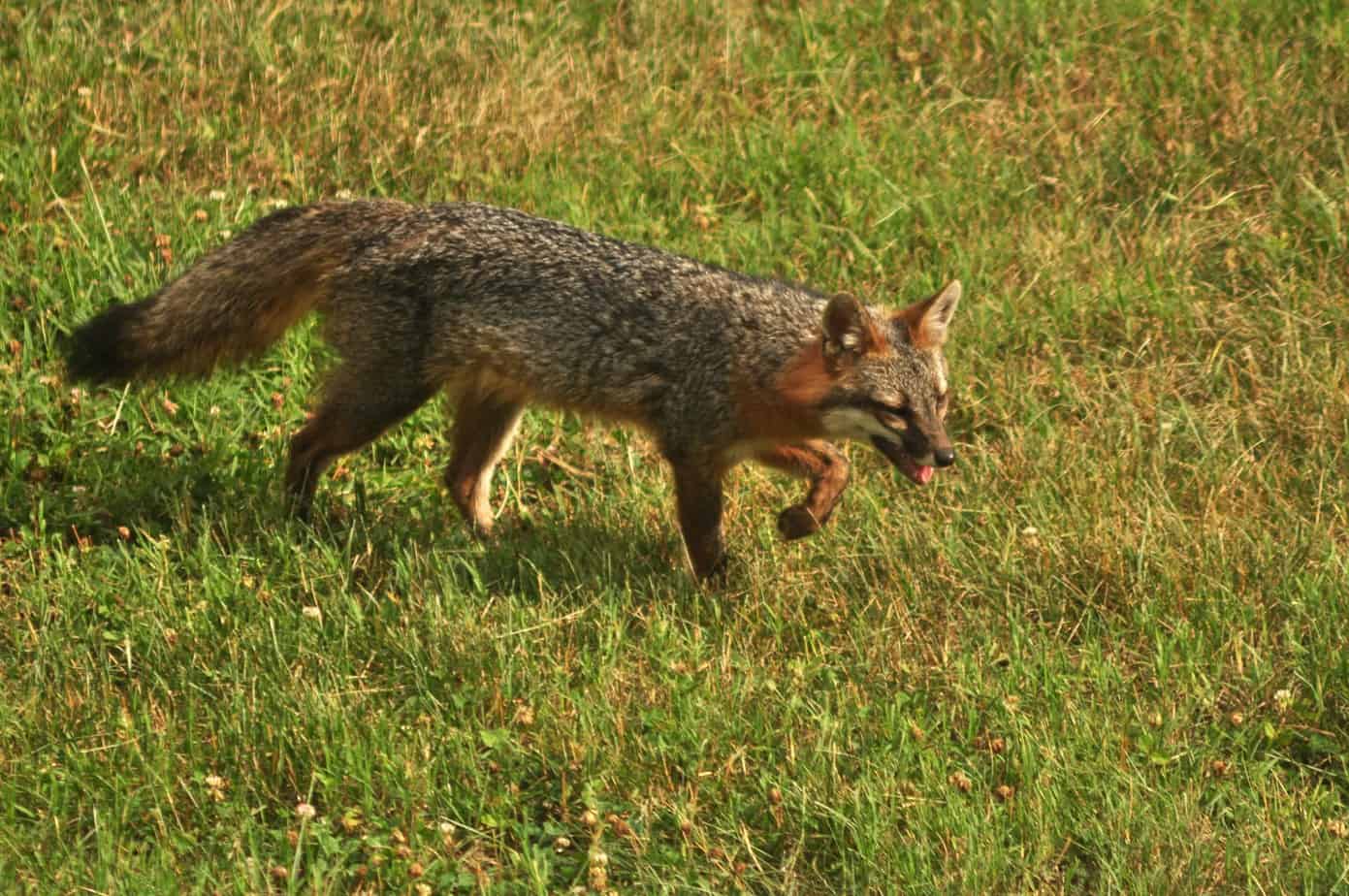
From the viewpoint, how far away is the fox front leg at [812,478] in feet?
21.0

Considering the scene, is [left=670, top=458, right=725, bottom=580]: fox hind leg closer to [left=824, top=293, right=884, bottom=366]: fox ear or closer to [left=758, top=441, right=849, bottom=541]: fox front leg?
[left=758, top=441, right=849, bottom=541]: fox front leg

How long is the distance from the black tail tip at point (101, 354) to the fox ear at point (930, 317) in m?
2.90

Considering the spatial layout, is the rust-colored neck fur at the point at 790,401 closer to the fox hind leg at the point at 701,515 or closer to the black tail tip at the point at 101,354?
the fox hind leg at the point at 701,515

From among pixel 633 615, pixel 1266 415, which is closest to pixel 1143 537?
pixel 1266 415

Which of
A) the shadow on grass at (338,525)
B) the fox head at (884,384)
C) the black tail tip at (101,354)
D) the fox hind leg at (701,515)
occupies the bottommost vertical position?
the shadow on grass at (338,525)

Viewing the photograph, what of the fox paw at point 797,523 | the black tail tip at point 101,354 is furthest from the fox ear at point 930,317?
the black tail tip at point 101,354

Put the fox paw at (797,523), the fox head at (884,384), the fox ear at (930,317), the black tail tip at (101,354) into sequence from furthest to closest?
the black tail tip at (101,354) → the fox ear at (930,317) → the fox paw at (797,523) → the fox head at (884,384)

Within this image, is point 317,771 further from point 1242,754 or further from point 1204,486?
point 1204,486

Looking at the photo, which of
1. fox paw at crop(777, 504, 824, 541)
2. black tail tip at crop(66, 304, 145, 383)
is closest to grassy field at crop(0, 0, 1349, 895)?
fox paw at crop(777, 504, 824, 541)

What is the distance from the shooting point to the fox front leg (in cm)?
640

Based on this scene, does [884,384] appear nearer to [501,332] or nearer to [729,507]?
[729,507]

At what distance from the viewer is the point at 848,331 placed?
20.8 feet

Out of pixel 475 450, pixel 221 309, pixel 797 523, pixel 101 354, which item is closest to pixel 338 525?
pixel 475 450

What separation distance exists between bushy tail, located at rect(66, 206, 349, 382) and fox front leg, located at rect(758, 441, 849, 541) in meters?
1.86
